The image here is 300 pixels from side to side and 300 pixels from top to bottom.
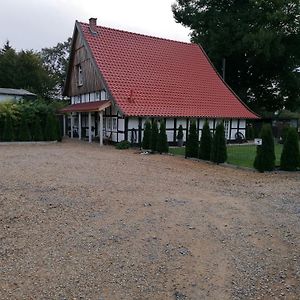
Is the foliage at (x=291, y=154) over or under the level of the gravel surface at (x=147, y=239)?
over

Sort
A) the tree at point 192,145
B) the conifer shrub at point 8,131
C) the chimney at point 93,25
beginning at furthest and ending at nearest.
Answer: the chimney at point 93,25
the conifer shrub at point 8,131
the tree at point 192,145

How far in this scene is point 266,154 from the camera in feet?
37.8

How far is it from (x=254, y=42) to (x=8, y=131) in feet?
59.8

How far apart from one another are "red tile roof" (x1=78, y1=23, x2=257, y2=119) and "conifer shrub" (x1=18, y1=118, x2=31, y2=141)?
5.72 metres

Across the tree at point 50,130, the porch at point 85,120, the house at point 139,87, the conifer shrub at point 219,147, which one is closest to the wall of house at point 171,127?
the house at point 139,87

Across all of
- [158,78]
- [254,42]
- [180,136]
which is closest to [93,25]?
[158,78]

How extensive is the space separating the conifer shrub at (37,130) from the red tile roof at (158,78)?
520 centimetres

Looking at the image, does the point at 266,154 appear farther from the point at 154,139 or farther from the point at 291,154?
the point at 154,139

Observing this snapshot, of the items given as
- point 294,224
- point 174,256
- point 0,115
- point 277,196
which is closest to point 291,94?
point 0,115

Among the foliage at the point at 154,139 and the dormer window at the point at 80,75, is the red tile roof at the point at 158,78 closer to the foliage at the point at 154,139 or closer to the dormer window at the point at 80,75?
the foliage at the point at 154,139

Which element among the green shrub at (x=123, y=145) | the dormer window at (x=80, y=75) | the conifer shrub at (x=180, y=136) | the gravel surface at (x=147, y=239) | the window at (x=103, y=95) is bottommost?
the gravel surface at (x=147, y=239)

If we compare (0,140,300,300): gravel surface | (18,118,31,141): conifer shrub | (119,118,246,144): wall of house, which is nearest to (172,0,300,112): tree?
(119,118,246,144): wall of house

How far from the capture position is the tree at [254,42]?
28.0 m

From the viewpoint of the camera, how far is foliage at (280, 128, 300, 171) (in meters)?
11.4
